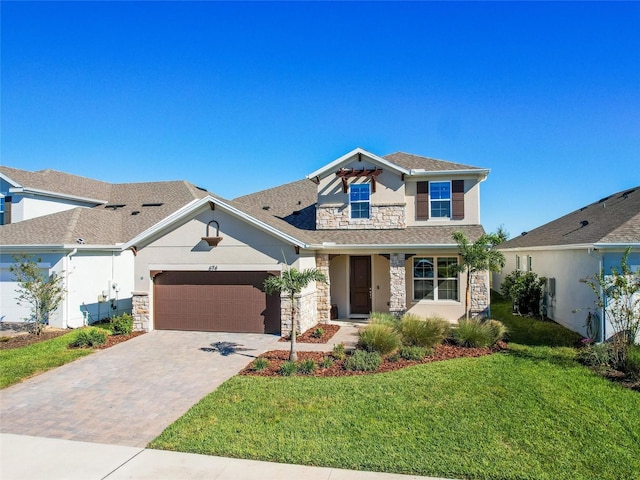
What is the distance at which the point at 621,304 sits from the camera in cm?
1027

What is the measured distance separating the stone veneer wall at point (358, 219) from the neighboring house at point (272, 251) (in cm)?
4

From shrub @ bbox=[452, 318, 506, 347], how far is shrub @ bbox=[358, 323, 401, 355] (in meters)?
2.00

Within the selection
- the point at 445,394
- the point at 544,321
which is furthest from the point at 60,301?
the point at 544,321

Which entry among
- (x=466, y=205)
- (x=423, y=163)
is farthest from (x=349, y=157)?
(x=466, y=205)

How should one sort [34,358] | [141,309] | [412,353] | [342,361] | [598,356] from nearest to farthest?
[598,356]
[342,361]
[412,353]
[34,358]
[141,309]

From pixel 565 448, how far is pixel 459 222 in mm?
11114

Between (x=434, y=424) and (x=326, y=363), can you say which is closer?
(x=434, y=424)

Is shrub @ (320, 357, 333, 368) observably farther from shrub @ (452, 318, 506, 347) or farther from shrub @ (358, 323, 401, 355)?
shrub @ (452, 318, 506, 347)

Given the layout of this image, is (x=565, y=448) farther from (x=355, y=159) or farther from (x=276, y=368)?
(x=355, y=159)

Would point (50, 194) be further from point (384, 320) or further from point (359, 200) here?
point (384, 320)

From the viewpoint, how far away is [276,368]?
9469 mm

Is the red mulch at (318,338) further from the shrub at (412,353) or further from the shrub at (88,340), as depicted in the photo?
the shrub at (88,340)

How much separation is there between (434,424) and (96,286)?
14775 millimetres

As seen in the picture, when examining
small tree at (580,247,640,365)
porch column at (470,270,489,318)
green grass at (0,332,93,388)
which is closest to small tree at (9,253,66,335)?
green grass at (0,332,93,388)
